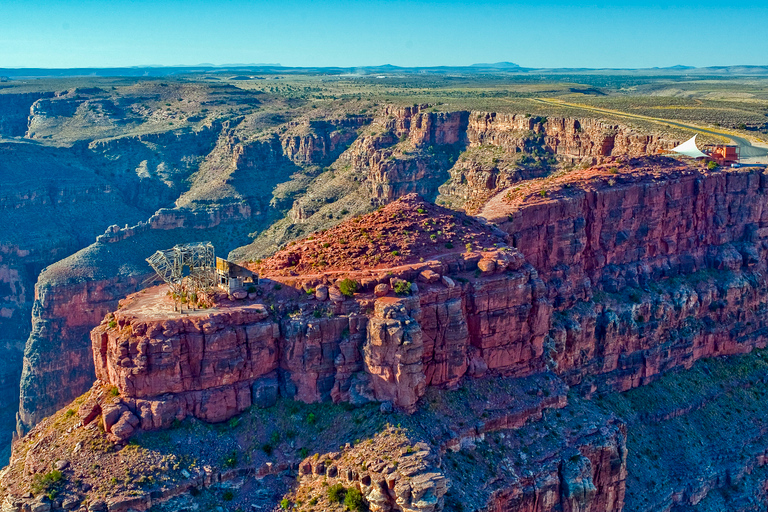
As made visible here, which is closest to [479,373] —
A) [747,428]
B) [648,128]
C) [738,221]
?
[747,428]

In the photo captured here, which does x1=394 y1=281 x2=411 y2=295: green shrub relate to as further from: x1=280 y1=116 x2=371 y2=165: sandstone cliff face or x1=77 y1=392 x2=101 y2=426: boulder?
x1=280 y1=116 x2=371 y2=165: sandstone cliff face

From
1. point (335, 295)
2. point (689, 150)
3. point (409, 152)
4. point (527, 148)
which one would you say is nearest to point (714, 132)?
point (527, 148)

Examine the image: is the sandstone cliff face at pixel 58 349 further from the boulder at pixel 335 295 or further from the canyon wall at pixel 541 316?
the boulder at pixel 335 295

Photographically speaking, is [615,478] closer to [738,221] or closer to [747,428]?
[747,428]

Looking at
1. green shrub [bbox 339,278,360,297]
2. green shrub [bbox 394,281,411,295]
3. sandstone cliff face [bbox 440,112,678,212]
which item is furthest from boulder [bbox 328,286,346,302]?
sandstone cliff face [bbox 440,112,678,212]

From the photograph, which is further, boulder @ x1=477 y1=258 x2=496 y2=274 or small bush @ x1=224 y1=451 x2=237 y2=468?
boulder @ x1=477 y1=258 x2=496 y2=274

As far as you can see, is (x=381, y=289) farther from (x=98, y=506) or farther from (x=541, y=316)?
(x=98, y=506)
